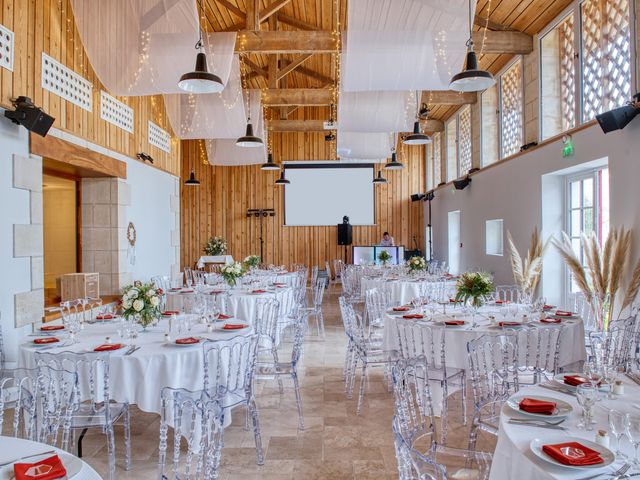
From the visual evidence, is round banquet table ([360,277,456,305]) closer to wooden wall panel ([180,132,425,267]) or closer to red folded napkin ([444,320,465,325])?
red folded napkin ([444,320,465,325])

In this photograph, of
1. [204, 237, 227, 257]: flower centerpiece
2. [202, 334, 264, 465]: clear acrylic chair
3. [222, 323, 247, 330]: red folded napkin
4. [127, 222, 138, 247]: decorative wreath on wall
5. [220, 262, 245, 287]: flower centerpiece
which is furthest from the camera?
[204, 237, 227, 257]: flower centerpiece

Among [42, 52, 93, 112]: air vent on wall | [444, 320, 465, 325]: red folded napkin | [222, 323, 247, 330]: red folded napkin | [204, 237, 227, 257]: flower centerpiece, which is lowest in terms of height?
[222, 323, 247, 330]: red folded napkin

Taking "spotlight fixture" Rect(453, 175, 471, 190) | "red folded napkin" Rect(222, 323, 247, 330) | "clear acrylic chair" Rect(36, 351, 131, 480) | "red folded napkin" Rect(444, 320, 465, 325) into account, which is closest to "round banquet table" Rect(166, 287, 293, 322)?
"red folded napkin" Rect(222, 323, 247, 330)

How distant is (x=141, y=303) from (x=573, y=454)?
317 centimetres

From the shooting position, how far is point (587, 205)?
22.2 feet

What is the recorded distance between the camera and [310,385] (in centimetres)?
520

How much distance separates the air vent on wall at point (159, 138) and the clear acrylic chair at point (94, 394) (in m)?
6.69

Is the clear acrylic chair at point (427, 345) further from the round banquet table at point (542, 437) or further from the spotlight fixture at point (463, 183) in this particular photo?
the spotlight fixture at point (463, 183)

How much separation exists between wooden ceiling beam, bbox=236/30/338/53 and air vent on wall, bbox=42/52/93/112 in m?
2.48

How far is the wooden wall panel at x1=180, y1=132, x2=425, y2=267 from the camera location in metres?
15.6

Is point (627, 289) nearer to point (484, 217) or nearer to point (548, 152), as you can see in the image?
point (548, 152)

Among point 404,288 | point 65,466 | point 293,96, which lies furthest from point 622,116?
point 293,96

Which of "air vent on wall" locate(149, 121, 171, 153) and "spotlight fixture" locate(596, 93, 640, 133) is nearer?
"spotlight fixture" locate(596, 93, 640, 133)

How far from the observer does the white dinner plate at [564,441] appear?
1.66 meters
